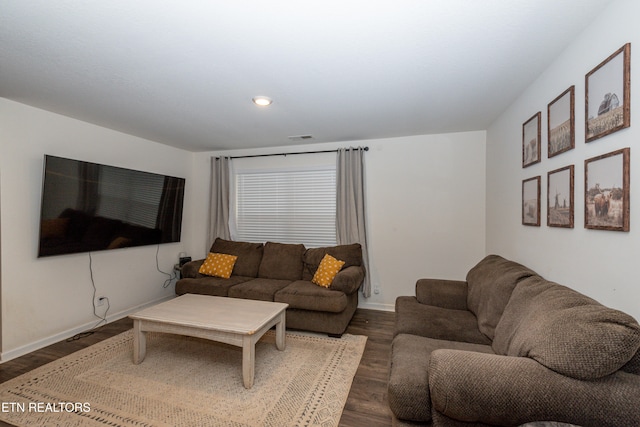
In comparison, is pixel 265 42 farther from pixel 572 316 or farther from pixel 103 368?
pixel 103 368

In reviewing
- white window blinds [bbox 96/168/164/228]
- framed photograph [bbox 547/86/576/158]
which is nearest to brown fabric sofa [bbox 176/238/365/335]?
white window blinds [bbox 96/168/164/228]

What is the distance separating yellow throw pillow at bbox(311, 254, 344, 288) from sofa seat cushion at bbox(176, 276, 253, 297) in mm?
1042

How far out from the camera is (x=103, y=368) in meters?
2.44

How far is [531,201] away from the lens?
7.48 ft

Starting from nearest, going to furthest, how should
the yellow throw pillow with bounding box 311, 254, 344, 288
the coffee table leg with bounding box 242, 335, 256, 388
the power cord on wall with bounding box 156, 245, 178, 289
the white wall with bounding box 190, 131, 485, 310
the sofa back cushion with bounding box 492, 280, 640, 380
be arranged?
the sofa back cushion with bounding box 492, 280, 640, 380 < the coffee table leg with bounding box 242, 335, 256, 388 < the yellow throw pillow with bounding box 311, 254, 344, 288 < the white wall with bounding box 190, 131, 485, 310 < the power cord on wall with bounding box 156, 245, 178, 289

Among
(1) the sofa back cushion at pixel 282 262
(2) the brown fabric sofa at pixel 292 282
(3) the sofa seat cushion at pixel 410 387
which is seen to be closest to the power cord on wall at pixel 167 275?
(2) the brown fabric sofa at pixel 292 282

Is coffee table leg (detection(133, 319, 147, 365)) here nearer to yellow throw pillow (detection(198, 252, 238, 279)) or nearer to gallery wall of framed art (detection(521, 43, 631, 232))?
yellow throw pillow (detection(198, 252, 238, 279))

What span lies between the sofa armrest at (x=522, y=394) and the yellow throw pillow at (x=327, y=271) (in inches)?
84.2

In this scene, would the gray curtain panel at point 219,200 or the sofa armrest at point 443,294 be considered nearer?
the sofa armrest at point 443,294

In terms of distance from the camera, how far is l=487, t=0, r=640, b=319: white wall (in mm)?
1255

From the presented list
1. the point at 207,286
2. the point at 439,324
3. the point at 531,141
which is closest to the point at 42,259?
the point at 207,286

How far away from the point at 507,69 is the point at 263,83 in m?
1.83

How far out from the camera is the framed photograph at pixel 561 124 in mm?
1709

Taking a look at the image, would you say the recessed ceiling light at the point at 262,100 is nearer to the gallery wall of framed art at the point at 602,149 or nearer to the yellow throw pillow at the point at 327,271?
the yellow throw pillow at the point at 327,271
